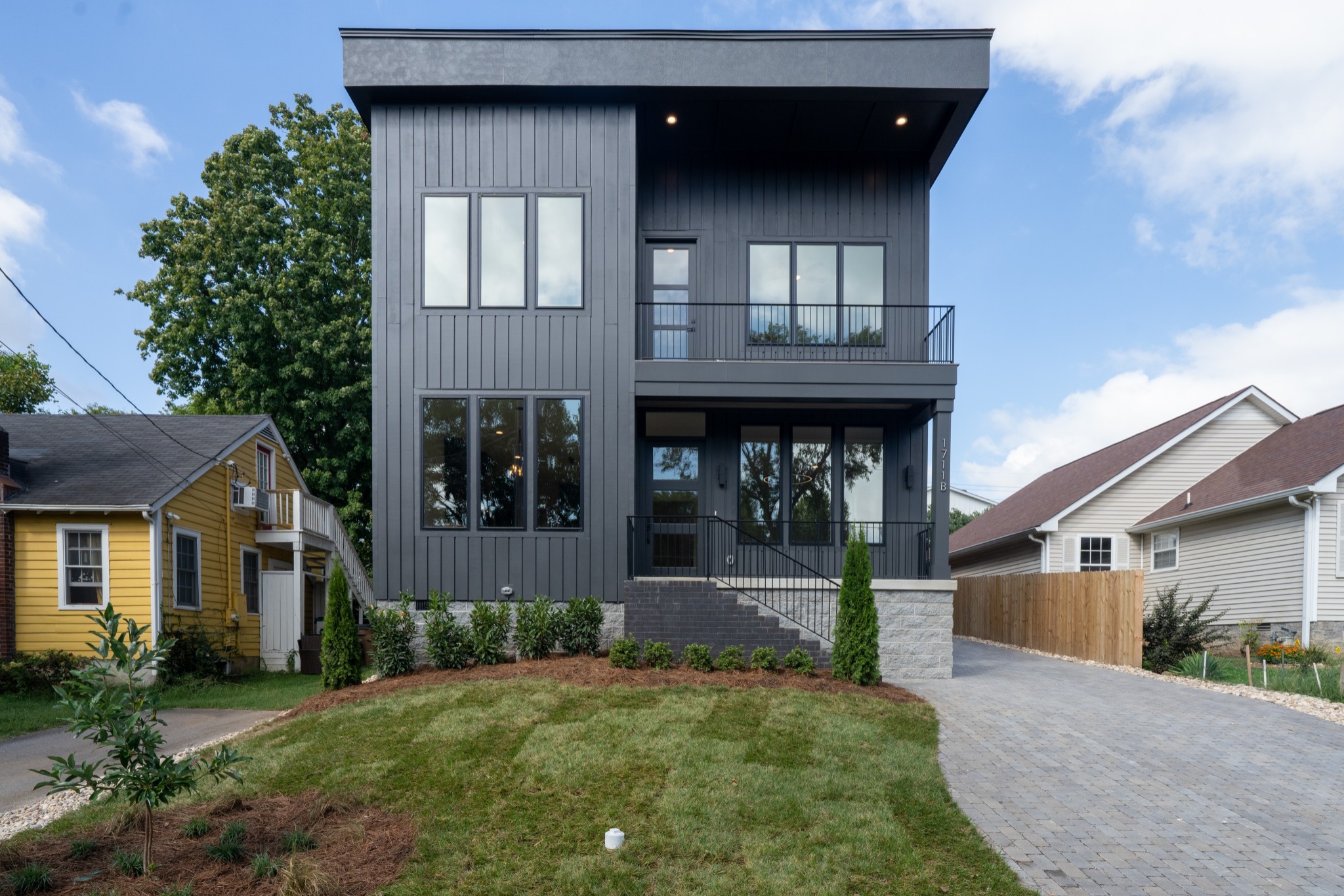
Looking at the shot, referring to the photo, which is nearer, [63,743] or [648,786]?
[648,786]

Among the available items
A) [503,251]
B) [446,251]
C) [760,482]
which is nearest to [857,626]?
[760,482]

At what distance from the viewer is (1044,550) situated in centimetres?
1977

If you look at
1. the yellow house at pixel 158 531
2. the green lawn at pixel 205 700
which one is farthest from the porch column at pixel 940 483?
the yellow house at pixel 158 531

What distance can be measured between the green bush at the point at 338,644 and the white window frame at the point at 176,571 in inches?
238

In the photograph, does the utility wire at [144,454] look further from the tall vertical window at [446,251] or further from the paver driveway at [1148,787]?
the paver driveway at [1148,787]

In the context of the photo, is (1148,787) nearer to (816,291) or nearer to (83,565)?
(816,291)

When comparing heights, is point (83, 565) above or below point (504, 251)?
below

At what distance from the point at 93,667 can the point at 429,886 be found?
2158mm

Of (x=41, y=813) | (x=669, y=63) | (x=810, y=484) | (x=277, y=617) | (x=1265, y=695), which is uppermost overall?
(x=669, y=63)

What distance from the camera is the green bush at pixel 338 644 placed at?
33.1 ft

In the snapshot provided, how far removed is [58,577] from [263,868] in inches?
471

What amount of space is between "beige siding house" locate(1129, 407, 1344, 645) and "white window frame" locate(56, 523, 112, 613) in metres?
20.5

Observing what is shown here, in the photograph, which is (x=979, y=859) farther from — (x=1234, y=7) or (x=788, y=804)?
(x=1234, y=7)

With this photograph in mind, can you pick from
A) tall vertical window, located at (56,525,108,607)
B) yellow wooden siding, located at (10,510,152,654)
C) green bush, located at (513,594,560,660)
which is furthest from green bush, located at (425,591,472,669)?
tall vertical window, located at (56,525,108,607)
